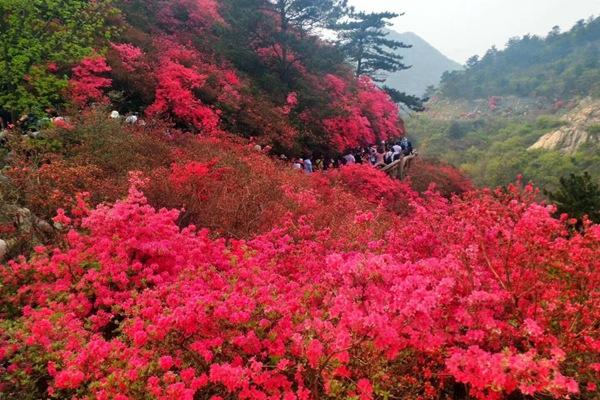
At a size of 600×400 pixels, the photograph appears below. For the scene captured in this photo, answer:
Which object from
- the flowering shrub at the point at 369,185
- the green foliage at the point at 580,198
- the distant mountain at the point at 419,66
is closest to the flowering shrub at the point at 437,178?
the flowering shrub at the point at 369,185

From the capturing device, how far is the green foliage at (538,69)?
56450mm

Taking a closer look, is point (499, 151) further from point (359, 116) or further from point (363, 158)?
point (363, 158)

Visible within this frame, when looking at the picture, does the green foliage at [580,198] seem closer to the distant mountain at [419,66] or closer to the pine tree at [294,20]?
the pine tree at [294,20]

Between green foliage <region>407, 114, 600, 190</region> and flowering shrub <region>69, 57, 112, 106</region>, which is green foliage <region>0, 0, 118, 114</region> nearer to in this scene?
flowering shrub <region>69, 57, 112, 106</region>

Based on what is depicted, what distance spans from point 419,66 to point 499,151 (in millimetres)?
109339

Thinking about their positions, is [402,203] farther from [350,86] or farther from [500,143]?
[500,143]

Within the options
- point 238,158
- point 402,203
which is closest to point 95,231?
point 238,158

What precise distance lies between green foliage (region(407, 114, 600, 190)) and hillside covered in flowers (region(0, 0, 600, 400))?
1162 inches

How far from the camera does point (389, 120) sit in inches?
928

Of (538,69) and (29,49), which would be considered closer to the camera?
(29,49)

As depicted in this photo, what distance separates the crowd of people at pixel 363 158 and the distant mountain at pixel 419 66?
10437 centimetres

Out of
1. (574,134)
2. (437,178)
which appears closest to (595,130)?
(574,134)

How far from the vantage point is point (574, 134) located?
40.7 m

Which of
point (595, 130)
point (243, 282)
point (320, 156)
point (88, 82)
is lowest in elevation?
point (320, 156)
